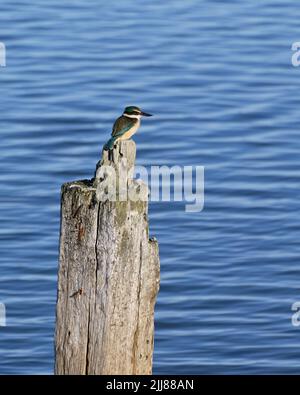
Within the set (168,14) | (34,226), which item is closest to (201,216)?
(34,226)

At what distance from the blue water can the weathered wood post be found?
3.67 meters

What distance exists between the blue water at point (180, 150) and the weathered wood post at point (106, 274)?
144 inches

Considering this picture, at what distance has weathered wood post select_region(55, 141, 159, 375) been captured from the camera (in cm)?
628

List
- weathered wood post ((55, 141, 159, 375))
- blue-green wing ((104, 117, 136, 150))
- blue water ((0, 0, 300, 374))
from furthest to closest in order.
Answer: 1. blue water ((0, 0, 300, 374))
2. blue-green wing ((104, 117, 136, 150))
3. weathered wood post ((55, 141, 159, 375))

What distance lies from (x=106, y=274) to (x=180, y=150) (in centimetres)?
808

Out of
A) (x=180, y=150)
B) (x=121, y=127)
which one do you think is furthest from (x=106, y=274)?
(x=180, y=150)

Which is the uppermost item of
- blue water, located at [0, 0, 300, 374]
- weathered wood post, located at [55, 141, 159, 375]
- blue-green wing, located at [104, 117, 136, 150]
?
blue water, located at [0, 0, 300, 374]

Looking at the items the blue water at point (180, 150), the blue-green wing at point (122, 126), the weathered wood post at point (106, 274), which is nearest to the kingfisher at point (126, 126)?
the blue-green wing at point (122, 126)

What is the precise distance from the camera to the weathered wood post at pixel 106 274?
628cm

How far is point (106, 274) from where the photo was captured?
6277 millimetres

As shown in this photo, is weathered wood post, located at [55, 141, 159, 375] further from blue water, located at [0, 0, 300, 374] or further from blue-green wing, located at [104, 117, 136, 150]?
blue water, located at [0, 0, 300, 374]

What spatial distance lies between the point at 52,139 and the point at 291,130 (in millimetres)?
2517

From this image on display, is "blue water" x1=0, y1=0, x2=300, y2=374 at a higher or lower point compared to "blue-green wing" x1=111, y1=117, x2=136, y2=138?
higher

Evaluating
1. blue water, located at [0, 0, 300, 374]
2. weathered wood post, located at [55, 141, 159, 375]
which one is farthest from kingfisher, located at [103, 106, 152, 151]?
blue water, located at [0, 0, 300, 374]
